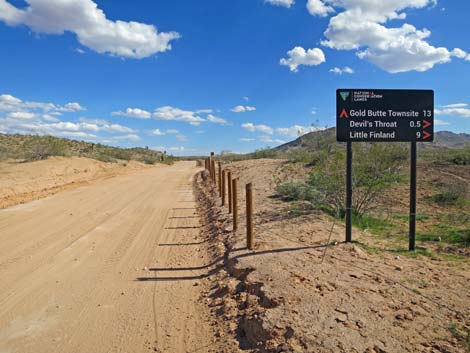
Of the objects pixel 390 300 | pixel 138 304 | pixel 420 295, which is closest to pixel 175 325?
pixel 138 304

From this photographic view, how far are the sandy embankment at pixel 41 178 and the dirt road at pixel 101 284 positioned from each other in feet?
17.5

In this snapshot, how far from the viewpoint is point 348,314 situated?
4312 millimetres

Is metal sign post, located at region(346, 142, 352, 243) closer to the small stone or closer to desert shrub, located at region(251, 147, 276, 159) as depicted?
the small stone

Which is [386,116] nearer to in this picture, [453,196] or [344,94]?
[344,94]

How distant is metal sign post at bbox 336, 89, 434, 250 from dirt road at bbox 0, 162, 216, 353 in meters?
3.81

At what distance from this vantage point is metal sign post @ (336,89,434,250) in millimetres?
7102

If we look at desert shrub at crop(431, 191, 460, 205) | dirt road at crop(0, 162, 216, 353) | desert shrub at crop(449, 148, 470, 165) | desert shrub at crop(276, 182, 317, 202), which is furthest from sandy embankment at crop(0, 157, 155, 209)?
desert shrub at crop(449, 148, 470, 165)

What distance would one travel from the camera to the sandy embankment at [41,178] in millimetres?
16734

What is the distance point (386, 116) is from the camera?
714 centimetres

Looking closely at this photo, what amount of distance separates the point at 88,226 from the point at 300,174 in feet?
35.6

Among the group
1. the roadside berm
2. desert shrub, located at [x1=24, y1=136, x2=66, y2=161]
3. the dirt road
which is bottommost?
the dirt road

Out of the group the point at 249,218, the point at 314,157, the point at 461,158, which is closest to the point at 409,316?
the point at 249,218

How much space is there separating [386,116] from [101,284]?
19.2 feet

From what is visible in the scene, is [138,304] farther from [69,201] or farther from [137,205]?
[69,201]
